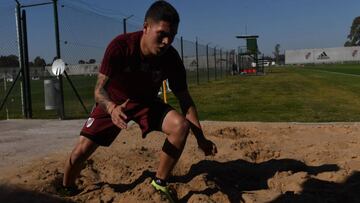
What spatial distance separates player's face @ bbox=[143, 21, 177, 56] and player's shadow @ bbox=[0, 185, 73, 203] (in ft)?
4.87

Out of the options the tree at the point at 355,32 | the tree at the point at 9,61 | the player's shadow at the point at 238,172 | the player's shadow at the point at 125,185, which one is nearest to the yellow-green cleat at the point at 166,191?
the player's shadow at the point at 238,172

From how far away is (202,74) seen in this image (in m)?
35.6

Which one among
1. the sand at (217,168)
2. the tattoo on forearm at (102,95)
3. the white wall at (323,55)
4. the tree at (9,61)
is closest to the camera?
the tattoo on forearm at (102,95)

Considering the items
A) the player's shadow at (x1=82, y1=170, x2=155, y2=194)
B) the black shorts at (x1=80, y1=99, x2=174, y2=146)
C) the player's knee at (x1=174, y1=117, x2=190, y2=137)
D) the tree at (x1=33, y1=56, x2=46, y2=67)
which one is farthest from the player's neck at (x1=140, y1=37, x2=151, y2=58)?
the tree at (x1=33, y1=56, x2=46, y2=67)

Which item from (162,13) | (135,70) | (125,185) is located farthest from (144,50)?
(125,185)

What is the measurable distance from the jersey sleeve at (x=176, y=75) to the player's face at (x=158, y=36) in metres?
0.29

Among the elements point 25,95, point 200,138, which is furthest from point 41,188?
point 25,95

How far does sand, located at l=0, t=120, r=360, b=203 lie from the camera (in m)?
4.70

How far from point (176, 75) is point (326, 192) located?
67.2 inches

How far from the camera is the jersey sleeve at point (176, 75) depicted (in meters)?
4.57

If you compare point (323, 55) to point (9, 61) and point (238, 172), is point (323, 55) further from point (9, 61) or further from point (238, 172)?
point (238, 172)

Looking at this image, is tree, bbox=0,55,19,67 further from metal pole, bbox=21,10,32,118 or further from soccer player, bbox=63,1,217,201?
soccer player, bbox=63,1,217,201

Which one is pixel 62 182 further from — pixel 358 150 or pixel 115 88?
pixel 358 150

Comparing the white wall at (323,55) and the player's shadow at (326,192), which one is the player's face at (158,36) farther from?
the white wall at (323,55)
